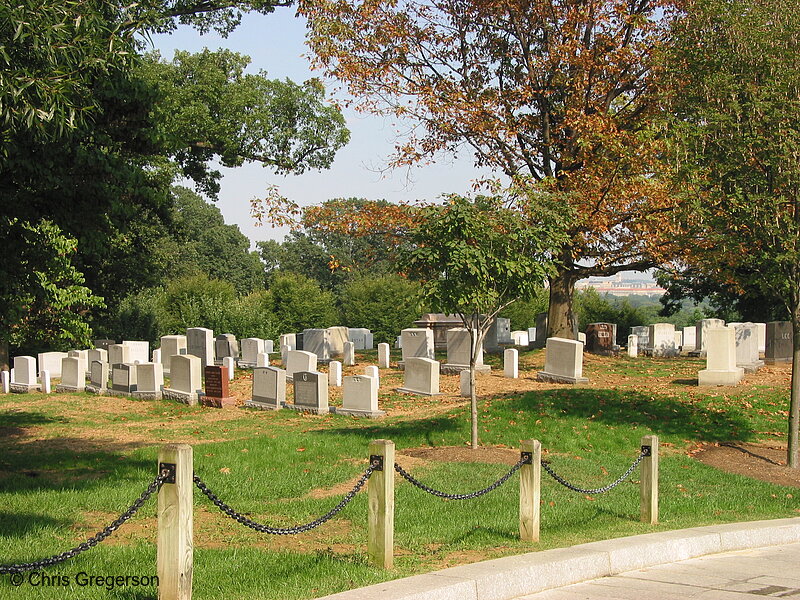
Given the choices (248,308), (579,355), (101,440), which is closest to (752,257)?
(579,355)

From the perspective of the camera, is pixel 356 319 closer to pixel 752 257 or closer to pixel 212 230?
pixel 212 230

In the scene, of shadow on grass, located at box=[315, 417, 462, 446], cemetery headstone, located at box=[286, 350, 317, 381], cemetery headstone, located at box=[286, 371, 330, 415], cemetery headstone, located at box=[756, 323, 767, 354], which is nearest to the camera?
shadow on grass, located at box=[315, 417, 462, 446]

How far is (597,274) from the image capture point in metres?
28.1

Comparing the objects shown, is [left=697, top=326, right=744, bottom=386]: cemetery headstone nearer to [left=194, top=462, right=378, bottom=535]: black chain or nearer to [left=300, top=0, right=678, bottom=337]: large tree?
[left=300, top=0, right=678, bottom=337]: large tree

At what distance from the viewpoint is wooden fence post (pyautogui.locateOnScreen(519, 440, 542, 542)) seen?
8.42 m

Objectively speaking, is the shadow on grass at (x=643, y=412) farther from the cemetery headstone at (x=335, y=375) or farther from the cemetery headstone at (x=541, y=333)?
the cemetery headstone at (x=541, y=333)

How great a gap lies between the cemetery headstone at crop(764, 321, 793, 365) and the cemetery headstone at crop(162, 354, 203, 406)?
16985 millimetres

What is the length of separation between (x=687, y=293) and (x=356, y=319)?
60.2ft

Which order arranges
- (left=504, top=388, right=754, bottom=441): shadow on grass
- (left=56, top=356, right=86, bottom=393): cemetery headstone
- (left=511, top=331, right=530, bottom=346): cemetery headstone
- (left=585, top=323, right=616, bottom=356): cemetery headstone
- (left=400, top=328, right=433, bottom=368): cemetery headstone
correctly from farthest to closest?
(left=511, top=331, right=530, bottom=346): cemetery headstone, (left=585, top=323, right=616, bottom=356): cemetery headstone, (left=400, top=328, right=433, bottom=368): cemetery headstone, (left=56, top=356, right=86, bottom=393): cemetery headstone, (left=504, top=388, right=754, bottom=441): shadow on grass

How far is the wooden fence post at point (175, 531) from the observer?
5730mm

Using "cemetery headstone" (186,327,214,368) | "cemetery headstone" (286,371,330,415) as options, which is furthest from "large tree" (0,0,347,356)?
"cemetery headstone" (186,327,214,368)

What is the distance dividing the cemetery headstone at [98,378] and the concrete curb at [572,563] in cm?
2009

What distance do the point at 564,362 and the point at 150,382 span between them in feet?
37.3

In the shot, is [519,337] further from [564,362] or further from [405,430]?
[405,430]
